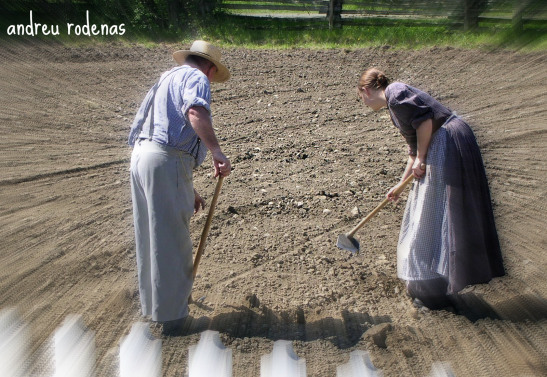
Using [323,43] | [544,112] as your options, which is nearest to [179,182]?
[544,112]

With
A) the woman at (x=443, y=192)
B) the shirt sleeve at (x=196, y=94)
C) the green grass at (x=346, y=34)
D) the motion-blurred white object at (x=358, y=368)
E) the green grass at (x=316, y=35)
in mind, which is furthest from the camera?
the green grass at (x=316, y=35)

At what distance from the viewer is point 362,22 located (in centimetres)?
1453

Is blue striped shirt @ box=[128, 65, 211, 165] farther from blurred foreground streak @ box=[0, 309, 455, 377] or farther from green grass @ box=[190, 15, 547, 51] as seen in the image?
green grass @ box=[190, 15, 547, 51]

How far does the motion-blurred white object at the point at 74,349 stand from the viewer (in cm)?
332

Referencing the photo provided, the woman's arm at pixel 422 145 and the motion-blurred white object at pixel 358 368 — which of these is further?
the woman's arm at pixel 422 145

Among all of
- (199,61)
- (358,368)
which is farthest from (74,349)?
(199,61)

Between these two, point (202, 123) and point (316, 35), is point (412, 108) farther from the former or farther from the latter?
point (316, 35)

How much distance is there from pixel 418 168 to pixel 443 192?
0.22 meters

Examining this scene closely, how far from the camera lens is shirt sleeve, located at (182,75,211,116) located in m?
3.18

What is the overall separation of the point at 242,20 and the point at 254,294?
12.6m

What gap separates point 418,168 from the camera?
12.1 ft

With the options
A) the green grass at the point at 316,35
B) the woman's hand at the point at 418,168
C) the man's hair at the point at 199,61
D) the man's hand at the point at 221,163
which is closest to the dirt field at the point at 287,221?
the woman's hand at the point at 418,168

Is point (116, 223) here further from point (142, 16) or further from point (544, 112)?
point (142, 16)

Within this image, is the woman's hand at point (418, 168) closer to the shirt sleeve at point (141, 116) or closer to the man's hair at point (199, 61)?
the man's hair at point (199, 61)
